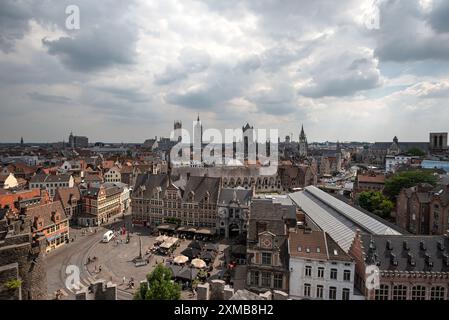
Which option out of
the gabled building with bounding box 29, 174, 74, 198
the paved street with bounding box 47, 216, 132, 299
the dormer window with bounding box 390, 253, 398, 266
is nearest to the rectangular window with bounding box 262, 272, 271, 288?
the dormer window with bounding box 390, 253, 398, 266

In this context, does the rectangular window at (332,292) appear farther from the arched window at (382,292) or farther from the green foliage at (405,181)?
the green foliage at (405,181)

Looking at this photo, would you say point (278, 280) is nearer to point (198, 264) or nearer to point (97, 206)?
point (198, 264)

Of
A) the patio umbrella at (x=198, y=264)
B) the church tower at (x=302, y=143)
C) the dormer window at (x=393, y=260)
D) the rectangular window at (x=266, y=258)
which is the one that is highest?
the church tower at (x=302, y=143)

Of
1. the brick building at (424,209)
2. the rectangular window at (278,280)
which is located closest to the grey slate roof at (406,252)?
the rectangular window at (278,280)
